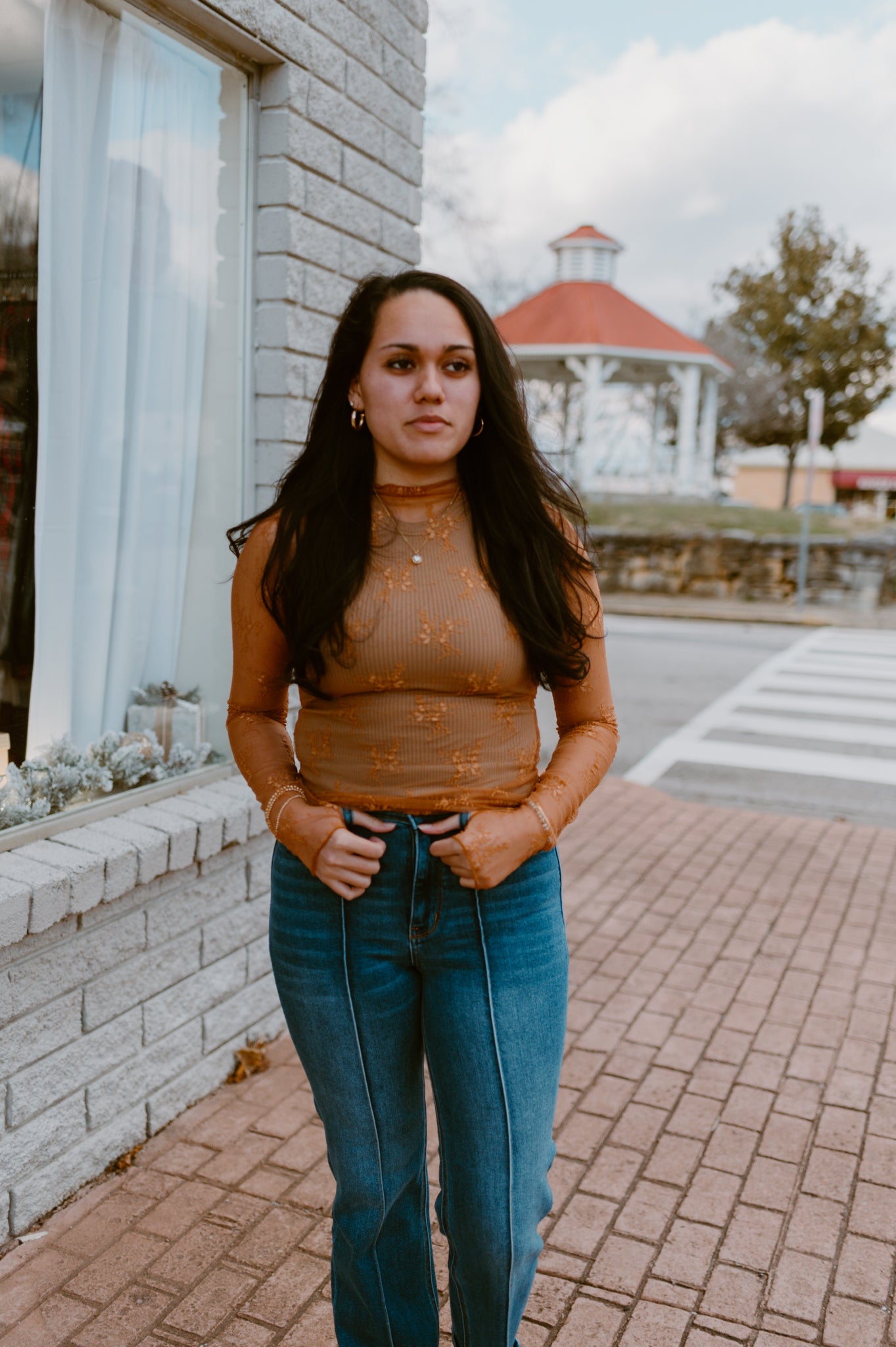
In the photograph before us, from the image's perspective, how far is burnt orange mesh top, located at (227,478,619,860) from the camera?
5.76 ft

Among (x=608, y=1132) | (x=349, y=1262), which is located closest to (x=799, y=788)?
(x=608, y=1132)

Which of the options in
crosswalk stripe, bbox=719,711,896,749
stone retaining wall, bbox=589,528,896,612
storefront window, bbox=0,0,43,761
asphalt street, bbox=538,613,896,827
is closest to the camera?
storefront window, bbox=0,0,43,761

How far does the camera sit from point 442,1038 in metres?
1.75

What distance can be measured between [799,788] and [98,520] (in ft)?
18.5

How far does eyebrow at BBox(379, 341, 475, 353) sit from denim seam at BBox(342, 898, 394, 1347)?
2.89ft

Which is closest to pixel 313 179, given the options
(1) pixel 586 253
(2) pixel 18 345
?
(2) pixel 18 345

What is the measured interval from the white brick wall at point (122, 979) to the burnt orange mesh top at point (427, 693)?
3.36 ft

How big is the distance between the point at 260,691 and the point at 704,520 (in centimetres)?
2108

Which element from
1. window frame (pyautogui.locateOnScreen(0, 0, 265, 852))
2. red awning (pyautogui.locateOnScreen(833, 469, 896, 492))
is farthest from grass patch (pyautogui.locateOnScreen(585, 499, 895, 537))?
red awning (pyautogui.locateOnScreen(833, 469, 896, 492))

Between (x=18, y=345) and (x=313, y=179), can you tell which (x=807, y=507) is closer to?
(x=313, y=179)

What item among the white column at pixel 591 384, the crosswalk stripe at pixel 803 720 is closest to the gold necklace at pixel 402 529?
the crosswalk stripe at pixel 803 720

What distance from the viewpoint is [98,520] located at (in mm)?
3148

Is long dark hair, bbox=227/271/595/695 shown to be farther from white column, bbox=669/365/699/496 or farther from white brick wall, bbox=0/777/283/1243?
white column, bbox=669/365/699/496

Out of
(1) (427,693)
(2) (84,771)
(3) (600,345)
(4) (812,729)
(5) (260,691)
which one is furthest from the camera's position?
(3) (600,345)
